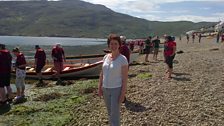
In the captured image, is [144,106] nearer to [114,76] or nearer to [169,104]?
[169,104]

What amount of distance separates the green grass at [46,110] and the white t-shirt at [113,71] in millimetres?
4348

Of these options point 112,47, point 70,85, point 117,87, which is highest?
point 112,47

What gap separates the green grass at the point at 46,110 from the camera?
491 inches

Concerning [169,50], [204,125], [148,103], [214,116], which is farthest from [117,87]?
[169,50]

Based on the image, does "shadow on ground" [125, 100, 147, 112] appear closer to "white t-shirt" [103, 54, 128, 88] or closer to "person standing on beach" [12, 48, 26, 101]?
"white t-shirt" [103, 54, 128, 88]

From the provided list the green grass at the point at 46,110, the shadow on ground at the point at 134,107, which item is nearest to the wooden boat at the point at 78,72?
the green grass at the point at 46,110

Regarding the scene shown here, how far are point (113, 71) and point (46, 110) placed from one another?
718 centimetres

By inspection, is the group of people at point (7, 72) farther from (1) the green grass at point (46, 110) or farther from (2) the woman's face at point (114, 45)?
(2) the woman's face at point (114, 45)

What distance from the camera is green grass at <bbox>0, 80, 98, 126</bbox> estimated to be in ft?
40.9

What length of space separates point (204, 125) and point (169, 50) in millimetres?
8858

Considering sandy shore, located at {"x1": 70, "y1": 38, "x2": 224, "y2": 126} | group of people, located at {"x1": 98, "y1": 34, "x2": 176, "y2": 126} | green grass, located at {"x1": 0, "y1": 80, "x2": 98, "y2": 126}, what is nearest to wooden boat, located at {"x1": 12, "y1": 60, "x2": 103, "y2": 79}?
green grass, located at {"x1": 0, "y1": 80, "x2": 98, "y2": 126}

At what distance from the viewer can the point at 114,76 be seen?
7.84m

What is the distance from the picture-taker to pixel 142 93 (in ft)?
48.7

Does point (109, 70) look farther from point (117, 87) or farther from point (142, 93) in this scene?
point (142, 93)
